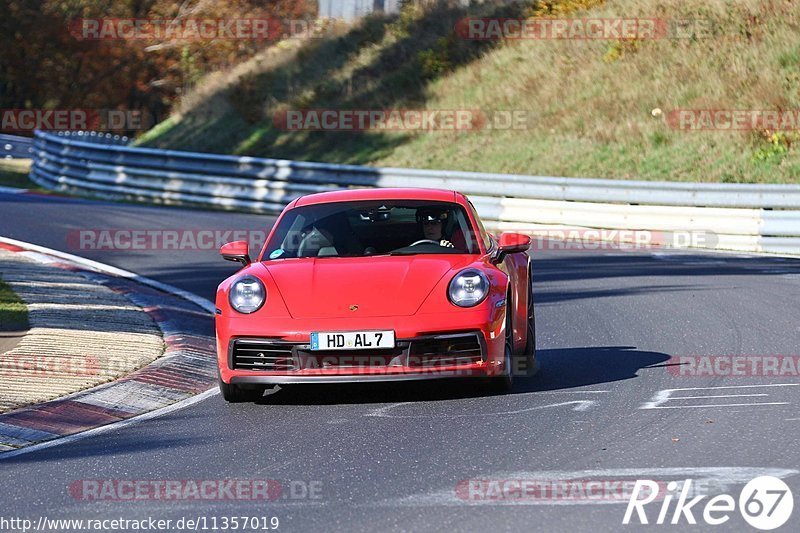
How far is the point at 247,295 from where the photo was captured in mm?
8633

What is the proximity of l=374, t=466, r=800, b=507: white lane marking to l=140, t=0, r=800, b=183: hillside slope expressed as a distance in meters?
18.0

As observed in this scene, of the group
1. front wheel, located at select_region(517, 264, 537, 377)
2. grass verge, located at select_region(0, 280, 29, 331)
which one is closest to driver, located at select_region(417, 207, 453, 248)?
front wheel, located at select_region(517, 264, 537, 377)

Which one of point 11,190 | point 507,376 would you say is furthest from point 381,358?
point 11,190

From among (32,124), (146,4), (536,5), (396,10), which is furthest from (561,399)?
(146,4)

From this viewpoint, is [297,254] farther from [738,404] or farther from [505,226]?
[505,226]

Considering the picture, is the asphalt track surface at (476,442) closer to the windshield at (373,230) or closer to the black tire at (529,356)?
the black tire at (529,356)

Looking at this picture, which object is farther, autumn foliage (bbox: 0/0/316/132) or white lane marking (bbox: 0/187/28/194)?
autumn foliage (bbox: 0/0/316/132)

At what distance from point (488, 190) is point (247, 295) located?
1501 cm

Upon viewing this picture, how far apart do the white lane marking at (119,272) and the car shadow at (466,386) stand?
14.2 ft

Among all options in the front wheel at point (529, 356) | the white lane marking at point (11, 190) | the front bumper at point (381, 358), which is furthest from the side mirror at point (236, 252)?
the white lane marking at point (11, 190)

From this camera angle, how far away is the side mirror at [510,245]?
9.06m

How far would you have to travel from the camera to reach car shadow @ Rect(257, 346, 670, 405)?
8758 mm

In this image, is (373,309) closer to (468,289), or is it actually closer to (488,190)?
(468,289)

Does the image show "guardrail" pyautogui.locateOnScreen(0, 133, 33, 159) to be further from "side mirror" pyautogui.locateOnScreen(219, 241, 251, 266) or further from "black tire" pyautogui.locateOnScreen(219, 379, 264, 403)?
"black tire" pyautogui.locateOnScreen(219, 379, 264, 403)
